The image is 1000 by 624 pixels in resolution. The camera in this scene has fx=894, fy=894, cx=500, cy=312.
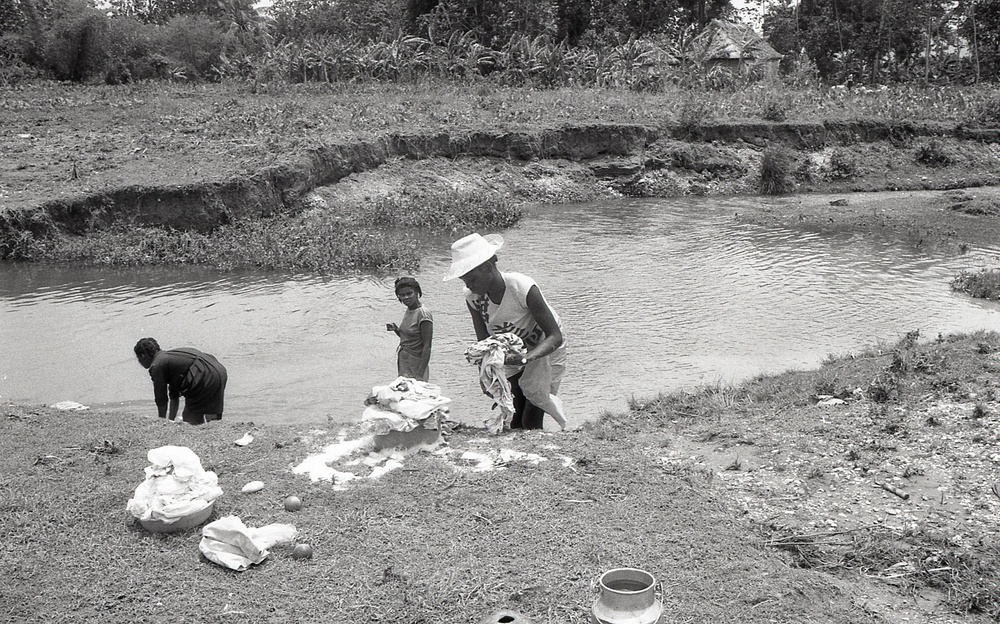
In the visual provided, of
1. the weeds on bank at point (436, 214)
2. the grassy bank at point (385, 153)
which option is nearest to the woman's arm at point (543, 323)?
the grassy bank at point (385, 153)

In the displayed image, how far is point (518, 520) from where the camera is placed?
4465 millimetres

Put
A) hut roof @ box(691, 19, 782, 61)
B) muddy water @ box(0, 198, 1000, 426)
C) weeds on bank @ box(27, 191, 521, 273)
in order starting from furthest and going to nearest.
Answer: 1. hut roof @ box(691, 19, 782, 61)
2. weeds on bank @ box(27, 191, 521, 273)
3. muddy water @ box(0, 198, 1000, 426)

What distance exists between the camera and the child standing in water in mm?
6766

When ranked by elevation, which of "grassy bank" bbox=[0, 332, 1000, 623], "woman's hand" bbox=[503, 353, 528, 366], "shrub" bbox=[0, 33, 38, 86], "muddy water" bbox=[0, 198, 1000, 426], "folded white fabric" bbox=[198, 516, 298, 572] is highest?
"shrub" bbox=[0, 33, 38, 86]

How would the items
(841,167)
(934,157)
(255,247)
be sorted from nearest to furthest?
(255,247) → (841,167) → (934,157)

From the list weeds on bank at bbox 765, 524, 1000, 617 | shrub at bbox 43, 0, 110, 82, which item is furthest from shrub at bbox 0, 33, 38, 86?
weeds on bank at bbox 765, 524, 1000, 617

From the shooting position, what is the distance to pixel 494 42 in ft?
106

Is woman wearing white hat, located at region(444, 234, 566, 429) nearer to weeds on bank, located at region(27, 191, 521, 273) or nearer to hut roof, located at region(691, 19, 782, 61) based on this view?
weeds on bank, located at region(27, 191, 521, 273)

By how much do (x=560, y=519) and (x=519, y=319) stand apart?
1612mm

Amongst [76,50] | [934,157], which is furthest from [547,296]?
[76,50]

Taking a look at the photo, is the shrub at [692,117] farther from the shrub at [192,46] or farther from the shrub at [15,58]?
the shrub at [15,58]

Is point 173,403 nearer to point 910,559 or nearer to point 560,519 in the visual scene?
point 560,519

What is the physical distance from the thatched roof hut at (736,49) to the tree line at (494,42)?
1.35 metres

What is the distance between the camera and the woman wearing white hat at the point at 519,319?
5.43 meters
